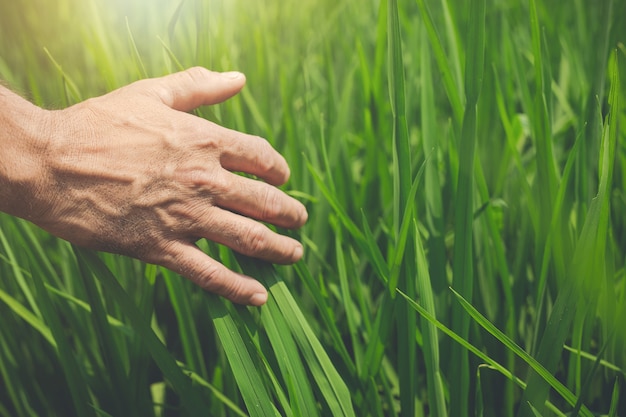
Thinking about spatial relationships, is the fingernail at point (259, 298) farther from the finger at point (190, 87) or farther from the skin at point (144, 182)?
the finger at point (190, 87)

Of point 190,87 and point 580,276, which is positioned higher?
point 190,87

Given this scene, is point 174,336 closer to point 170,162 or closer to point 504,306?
point 170,162

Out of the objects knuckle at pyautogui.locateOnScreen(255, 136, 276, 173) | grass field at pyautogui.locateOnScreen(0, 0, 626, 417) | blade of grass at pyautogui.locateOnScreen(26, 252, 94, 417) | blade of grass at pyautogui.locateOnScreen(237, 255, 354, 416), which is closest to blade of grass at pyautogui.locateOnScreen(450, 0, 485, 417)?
grass field at pyautogui.locateOnScreen(0, 0, 626, 417)

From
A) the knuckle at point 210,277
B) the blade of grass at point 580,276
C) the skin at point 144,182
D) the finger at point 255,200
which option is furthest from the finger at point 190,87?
the blade of grass at point 580,276

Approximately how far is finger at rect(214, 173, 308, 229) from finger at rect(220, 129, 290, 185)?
2 centimetres

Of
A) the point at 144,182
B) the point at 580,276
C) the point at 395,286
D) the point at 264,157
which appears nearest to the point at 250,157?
the point at 264,157

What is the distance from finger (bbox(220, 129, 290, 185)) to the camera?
0.66 m

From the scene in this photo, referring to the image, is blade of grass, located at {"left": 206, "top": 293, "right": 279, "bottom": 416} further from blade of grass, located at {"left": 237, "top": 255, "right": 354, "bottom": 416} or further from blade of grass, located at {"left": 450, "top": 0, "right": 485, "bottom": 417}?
blade of grass, located at {"left": 450, "top": 0, "right": 485, "bottom": 417}

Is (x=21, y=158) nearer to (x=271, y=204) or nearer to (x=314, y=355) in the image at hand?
(x=271, y=204)

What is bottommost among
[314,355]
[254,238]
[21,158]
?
[314,355]

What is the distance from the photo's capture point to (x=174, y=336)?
886 millimetres

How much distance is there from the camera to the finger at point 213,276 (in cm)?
61

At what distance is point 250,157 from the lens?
68 centimetres

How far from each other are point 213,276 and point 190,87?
0.76 ft
